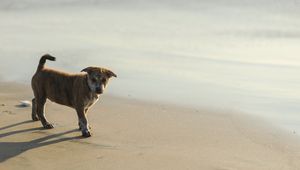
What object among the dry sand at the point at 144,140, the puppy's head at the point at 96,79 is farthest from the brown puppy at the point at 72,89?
the dry sand at the point at 144,140

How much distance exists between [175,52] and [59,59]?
2.93 m

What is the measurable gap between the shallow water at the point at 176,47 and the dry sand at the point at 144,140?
762 millimetres

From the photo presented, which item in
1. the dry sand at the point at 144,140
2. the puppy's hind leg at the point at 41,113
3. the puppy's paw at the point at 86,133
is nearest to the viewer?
the dry sand at the point at 144,140

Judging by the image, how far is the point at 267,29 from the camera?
17.9 m

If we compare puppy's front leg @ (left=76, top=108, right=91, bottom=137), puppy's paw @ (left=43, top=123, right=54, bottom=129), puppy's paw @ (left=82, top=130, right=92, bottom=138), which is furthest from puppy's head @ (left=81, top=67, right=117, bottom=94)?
puppy's paw @ (left=43, top=123, right=54, bottom=129)

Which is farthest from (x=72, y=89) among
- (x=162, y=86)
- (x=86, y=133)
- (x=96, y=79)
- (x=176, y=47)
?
(x=176, y=47)

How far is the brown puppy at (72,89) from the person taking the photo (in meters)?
8.80

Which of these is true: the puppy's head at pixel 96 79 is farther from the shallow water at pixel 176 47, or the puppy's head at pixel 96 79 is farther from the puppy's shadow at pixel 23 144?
the shallow water at pixel 176 47

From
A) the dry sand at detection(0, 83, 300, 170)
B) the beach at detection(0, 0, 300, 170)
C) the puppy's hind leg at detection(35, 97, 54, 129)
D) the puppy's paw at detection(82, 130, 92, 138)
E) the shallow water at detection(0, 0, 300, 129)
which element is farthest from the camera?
the shallow water at detection(0, 0, 300, 129)

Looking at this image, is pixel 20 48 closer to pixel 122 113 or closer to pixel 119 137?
pixel 122 113

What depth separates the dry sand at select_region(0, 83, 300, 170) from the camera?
7.68 m

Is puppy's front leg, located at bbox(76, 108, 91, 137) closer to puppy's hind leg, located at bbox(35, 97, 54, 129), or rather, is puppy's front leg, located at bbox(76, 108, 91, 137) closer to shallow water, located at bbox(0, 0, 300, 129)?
puppy's hind leg, located at bbox(35, 97, 54, 129)

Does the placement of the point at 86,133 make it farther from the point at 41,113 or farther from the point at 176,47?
the point at 176,47

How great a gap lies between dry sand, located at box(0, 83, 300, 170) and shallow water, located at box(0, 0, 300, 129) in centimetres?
76
